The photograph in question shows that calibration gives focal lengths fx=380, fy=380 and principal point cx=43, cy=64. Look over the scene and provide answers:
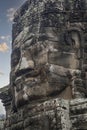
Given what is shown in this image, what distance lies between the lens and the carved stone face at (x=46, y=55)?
1013 centimetres

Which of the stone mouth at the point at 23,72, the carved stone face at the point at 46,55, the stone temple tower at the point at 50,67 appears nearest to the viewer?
the stone temple tower at the point at 50,67

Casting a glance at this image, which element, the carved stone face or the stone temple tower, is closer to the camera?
the stone temple tower

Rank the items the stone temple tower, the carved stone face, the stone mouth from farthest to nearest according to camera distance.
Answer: the stone mouth → the carved stone face → the stone temple tower

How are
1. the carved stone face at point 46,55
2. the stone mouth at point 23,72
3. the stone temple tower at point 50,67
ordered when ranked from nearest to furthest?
1. the stone temple tower at point 50,67
2. the carved stone face at point 46,55
3. the stone mouth at point 23,72

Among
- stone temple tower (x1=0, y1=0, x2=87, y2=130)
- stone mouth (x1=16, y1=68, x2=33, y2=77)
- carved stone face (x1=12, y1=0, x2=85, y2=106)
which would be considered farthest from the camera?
stone mouth (x1=16, y1=68, x2=33, y2=77)

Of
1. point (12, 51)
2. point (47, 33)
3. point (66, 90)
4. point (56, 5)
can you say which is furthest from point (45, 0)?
point (66, 90)

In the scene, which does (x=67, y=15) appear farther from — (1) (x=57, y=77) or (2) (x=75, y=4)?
(1) (x=57, y=77)

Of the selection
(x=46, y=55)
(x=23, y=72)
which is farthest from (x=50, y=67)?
(x=23, y=72)

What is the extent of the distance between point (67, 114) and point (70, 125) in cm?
28

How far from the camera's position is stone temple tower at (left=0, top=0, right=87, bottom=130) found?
373 inches

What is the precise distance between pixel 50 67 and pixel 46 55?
1.30ft

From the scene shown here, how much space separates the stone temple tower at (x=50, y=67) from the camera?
948 cm

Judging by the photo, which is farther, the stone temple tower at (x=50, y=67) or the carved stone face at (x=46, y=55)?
the carved stone face at (x=46, y=55)

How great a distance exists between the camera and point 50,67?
10.2 meters
